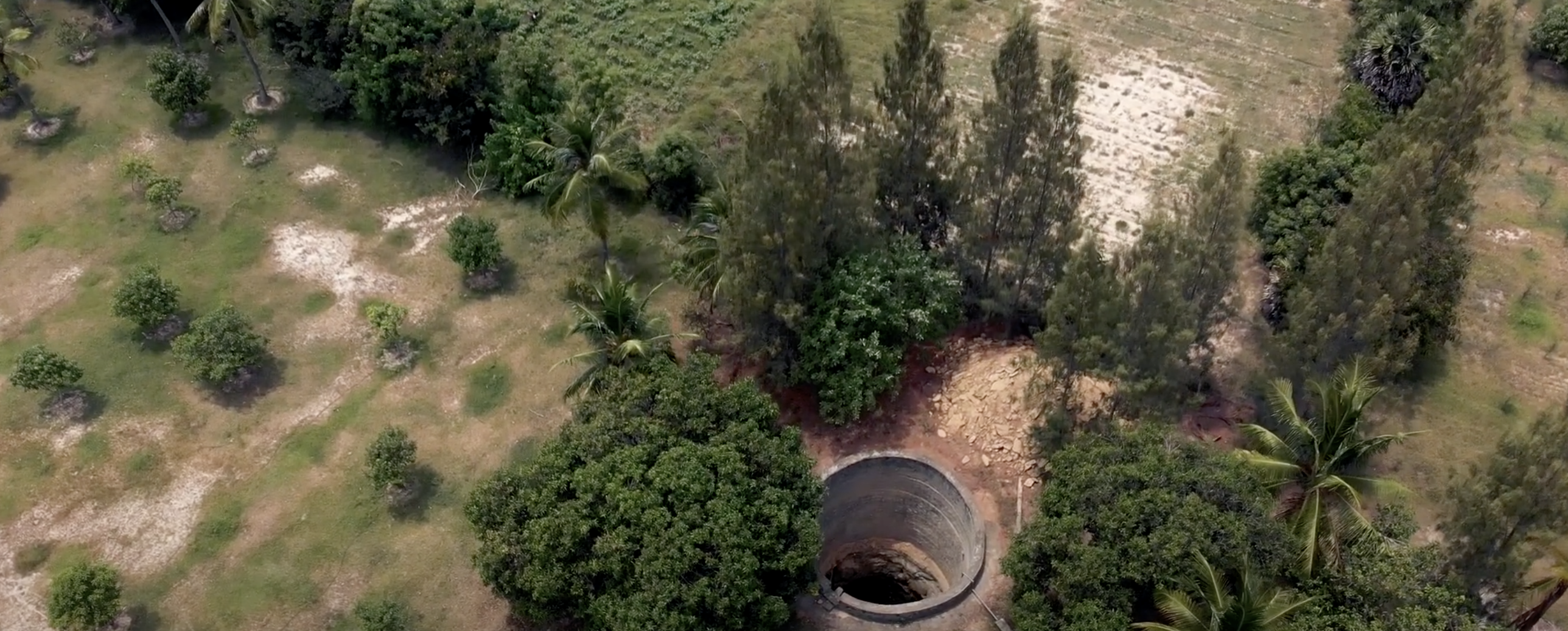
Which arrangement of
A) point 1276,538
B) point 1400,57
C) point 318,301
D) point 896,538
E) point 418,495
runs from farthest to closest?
point 1400,57 < point 318,301 < point 896,538 < point 418,495 < point 1276,538

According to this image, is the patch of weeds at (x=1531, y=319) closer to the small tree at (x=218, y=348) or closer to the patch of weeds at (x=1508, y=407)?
the patch of weeds at (x=1508, y=407)

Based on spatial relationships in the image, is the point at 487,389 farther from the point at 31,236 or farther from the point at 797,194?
the point at 31,236

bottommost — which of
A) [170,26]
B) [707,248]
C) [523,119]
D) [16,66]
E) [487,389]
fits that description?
[487,389]

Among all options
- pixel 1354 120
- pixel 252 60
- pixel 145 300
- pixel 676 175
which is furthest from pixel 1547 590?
pixel 252 60

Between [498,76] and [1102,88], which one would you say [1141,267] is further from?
[498,76]

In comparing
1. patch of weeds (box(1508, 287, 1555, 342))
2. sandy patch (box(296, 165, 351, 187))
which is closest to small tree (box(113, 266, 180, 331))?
sandy patch (box(296, 165, 351, 187))

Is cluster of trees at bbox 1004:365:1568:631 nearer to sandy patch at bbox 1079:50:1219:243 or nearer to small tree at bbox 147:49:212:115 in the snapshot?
sandy patch at bbox 1079:50:1219:243

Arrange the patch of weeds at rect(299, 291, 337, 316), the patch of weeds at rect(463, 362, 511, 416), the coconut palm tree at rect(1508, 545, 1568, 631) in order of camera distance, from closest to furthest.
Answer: the coconut palm tree at rect(1508, 545, 1568, 631) < the patch of weeds at rect(463, 362, 511, 416) < the patch of weeds at rect(299, 291, 337, 316)
